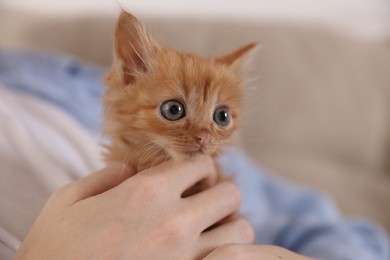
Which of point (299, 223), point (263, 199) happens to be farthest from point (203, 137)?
point (263, 199)

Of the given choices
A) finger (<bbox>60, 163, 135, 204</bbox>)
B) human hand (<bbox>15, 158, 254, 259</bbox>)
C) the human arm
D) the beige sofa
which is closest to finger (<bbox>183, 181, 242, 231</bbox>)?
human hand (<bbox>15, 158, 254, 259</bbox>)

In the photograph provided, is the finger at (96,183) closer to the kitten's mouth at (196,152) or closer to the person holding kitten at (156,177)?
the person holding kitten at (156,177)

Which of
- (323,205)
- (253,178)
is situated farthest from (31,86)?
(323,205)

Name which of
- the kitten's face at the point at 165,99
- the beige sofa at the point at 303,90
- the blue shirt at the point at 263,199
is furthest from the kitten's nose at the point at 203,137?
the beige sofa at the point at 303,90

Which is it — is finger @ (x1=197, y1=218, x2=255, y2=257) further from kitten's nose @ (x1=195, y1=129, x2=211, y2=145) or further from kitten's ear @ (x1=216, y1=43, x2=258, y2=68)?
kitten's ear @ (x1=216, y1=43, x2=258, y2=68)

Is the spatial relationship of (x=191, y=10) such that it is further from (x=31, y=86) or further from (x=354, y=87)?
(x=31, y=86)

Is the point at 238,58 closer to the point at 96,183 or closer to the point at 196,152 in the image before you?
the point at 196,152

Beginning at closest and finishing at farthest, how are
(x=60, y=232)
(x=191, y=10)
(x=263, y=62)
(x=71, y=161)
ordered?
(x=60, y=232) → (x=71, y=161) → (x=263, y=62) → (x=191, y=10)
